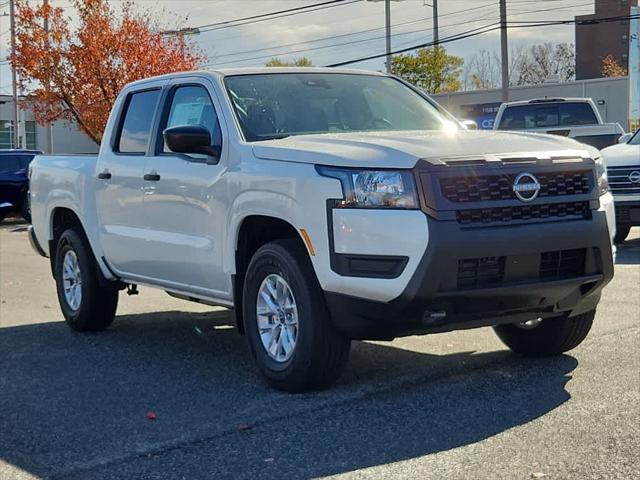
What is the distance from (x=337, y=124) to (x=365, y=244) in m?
1.65

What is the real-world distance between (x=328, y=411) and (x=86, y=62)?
86.8ft

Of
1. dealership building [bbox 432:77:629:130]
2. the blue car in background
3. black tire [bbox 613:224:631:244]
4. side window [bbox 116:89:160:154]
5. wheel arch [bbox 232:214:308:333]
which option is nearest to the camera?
wheel arch [bbox 232:214:308:333]

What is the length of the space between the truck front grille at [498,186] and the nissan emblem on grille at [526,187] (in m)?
0.03

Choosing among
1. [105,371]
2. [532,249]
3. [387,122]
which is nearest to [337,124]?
[387,122]

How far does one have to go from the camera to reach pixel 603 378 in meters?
5.71

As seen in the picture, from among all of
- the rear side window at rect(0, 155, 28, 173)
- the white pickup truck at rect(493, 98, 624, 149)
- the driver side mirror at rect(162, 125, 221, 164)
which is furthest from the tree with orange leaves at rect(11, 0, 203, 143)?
the driver side mirror at rect(162, 125, 221, 164)

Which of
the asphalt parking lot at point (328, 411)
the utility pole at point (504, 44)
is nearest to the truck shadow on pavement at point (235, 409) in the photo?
the asphalt parking lot at point (328, 411)

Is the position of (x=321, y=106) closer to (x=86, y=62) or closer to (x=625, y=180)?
(x=625, y=180)

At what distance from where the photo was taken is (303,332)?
5.31 m

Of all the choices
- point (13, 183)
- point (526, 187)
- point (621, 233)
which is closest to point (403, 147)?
point (526, 187)

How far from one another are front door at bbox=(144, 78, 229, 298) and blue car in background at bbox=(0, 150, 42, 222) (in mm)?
16694

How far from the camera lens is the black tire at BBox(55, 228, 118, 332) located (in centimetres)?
790

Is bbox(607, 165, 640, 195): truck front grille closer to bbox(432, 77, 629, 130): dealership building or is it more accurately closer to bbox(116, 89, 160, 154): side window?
bbox(116, 89, 160, 154): side window

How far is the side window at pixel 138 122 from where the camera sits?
285 inches
